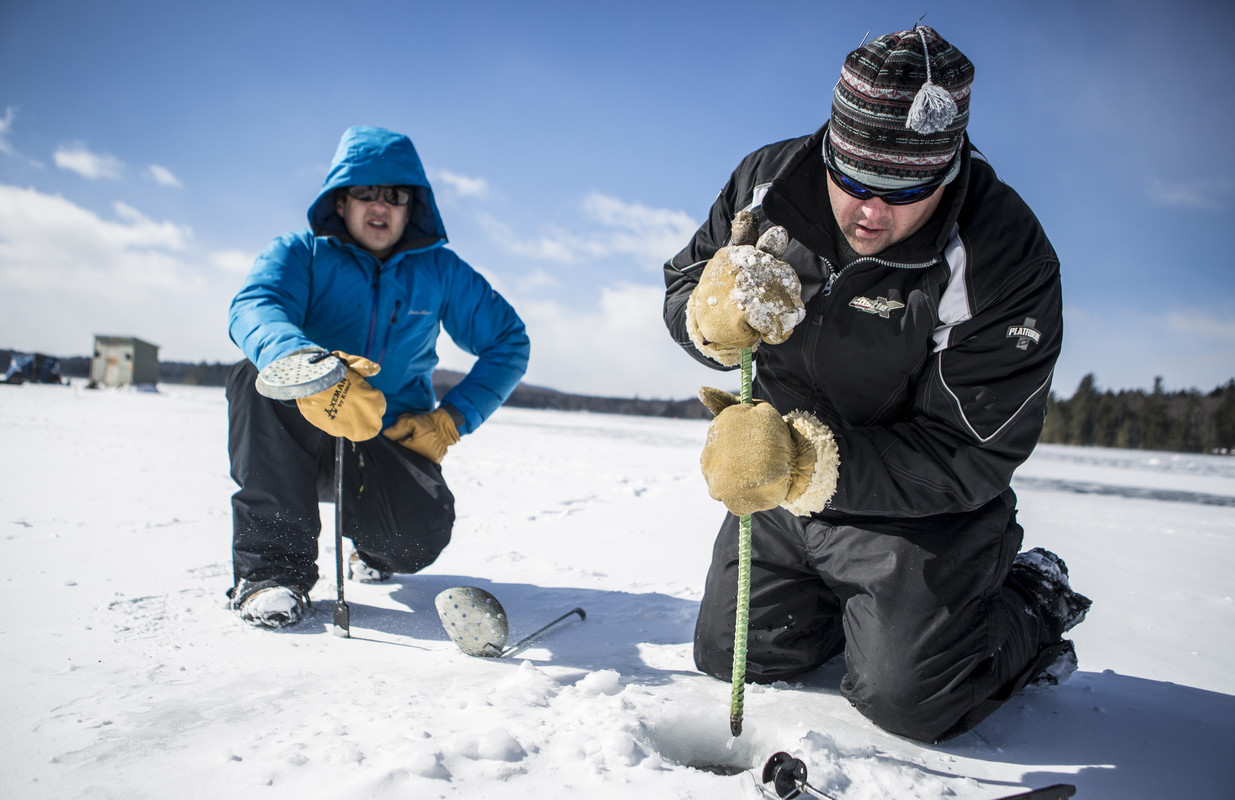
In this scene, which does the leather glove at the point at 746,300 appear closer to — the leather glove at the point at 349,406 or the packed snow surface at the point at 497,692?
the packed snow surface at the point at 497,692

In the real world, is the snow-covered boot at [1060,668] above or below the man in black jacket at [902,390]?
below

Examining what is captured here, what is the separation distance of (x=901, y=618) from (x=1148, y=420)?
28990mm

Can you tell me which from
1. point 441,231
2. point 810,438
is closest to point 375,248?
point 441,231

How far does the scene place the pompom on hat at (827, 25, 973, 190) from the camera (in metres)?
1.34

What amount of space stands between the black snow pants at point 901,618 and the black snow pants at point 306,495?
1.11 meters

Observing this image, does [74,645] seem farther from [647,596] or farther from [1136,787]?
[1136,787]

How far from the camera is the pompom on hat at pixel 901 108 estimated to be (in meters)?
1.34

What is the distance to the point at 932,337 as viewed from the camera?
1.54 metres

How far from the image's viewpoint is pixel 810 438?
138 centimetres

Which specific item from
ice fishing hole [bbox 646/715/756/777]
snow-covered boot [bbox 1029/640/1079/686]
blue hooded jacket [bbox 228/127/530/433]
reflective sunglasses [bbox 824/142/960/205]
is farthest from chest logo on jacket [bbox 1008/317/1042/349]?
blue hooded jacket [bbox 228/127/530/433]

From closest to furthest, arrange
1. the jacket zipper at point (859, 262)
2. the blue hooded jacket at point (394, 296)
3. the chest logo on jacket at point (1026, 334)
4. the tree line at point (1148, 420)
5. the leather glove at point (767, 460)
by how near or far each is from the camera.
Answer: the leather glove at point (767, 460) → the chest logo on jacket at point (1026, 334) → the jacket zipper at point (859, 262) → the blue hooded jacket at point (394, 296) → the tree line at point (1148, 420)

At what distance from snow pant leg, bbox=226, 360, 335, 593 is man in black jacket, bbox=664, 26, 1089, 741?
4.19 feet

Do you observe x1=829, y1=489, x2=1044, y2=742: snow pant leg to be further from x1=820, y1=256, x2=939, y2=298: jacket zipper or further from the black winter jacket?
x1=820, y1=256, x2=939, y2=298: jacket zipper

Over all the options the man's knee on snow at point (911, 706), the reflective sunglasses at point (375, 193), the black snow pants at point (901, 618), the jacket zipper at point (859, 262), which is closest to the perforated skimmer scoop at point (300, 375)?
the reflective sunglasses at point (375, 193)
